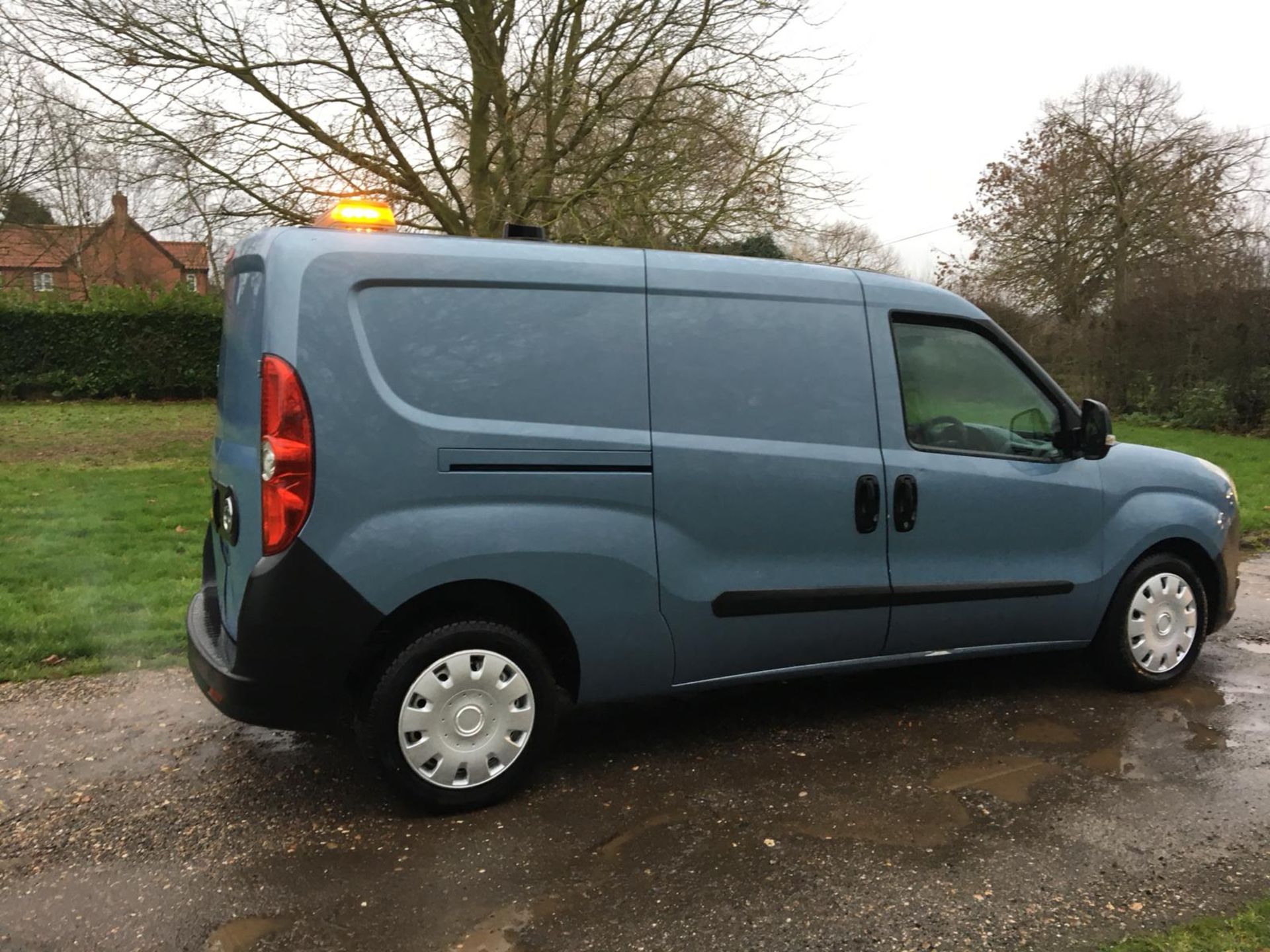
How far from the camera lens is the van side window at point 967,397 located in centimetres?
403

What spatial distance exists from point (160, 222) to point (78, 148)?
1.49 meters

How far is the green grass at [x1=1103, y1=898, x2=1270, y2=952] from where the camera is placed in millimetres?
2496

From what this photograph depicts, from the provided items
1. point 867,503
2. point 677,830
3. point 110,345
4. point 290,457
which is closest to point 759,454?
point 867,503

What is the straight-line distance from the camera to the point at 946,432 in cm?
409

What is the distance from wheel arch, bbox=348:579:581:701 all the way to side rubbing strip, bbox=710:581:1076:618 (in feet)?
1.94

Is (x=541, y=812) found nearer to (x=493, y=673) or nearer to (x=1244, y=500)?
(x=493, y=673)

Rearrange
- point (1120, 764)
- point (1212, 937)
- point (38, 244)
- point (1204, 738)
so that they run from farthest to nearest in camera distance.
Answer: point (38, 244), point (1204, 738), point (1120, 764), point (1212, 937)

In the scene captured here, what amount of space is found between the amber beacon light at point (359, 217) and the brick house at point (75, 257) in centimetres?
1081

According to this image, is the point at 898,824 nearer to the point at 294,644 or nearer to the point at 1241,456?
the point at 294,644

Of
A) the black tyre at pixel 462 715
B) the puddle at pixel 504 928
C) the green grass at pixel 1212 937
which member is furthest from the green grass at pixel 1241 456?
the puddle at pixel 504 928

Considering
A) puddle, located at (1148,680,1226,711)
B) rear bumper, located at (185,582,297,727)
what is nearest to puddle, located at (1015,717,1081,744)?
puddle, located at (1148,680,1226,711)

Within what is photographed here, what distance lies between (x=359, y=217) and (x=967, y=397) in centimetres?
261

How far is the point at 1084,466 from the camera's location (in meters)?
4.37

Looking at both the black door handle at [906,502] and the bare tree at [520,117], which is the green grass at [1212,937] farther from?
the bare tree at [520,117]
